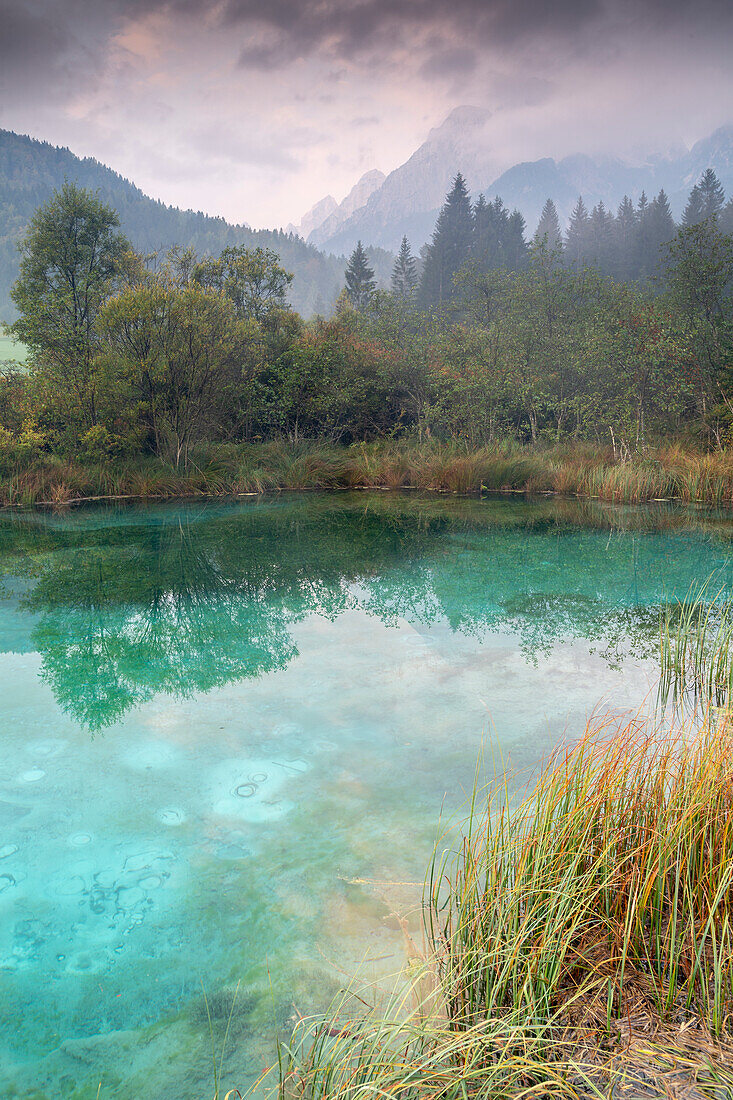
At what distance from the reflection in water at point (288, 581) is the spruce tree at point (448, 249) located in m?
40.9

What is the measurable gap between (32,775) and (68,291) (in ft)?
41.3

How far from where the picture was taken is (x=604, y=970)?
1.68m

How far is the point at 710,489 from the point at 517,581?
19.1 ft

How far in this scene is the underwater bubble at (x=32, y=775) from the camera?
10.0 feet

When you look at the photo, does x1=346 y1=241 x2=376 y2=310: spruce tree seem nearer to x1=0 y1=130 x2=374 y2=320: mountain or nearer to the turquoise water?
x1=0 y1=130 x2=374 y2=320: mountain

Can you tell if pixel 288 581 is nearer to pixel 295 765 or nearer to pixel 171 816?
pixel 295 765

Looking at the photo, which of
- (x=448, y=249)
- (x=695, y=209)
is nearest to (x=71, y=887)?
(x=448, y=249)

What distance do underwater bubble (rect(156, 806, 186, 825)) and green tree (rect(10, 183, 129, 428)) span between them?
438 inches

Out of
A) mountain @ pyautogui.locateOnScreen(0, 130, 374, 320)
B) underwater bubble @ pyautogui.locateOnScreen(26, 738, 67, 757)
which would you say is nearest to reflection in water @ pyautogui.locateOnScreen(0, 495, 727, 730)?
underwater bubble @ pyautogui.locateOnScreen(26, 738, 67, 757)

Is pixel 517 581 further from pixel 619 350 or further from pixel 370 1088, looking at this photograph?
pixel 619 350

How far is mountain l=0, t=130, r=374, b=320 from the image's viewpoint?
2999 inches

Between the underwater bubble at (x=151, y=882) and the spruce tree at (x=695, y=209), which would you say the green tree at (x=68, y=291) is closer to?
the underwater bubble at (x=151, y=882)

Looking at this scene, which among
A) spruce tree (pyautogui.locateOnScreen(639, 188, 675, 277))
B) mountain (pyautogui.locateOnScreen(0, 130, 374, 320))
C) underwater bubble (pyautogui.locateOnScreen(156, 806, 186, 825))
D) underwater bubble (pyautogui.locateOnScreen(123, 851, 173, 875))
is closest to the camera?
underwater bubble (pyautogui.locateOnScreen(123, 851, 173, 875))

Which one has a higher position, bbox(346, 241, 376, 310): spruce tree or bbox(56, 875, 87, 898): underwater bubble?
bbox(346, 241, 376, 310): spruce tree
